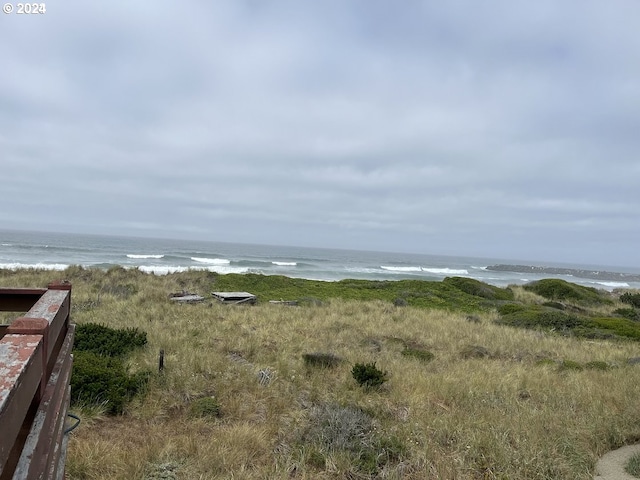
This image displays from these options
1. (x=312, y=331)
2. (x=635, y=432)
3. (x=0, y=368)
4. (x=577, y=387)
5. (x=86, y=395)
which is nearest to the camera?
(x=0, y=368)

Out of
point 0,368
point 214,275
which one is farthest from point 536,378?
point 214,275

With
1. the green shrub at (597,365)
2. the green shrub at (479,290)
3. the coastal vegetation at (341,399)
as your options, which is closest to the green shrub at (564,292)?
the green shrub at (479,290)

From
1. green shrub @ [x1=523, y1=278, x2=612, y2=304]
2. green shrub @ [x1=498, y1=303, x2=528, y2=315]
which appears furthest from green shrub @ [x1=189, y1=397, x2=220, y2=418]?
green shrub @ [x1=523, y1=278, x2=612, y2=304]

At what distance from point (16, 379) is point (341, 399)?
223 inches

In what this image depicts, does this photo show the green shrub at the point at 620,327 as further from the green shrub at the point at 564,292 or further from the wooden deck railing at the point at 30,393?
the wooden deck railing at the point at 30,393

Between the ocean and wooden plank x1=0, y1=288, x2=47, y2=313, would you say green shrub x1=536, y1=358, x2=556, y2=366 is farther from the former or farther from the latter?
the ocean

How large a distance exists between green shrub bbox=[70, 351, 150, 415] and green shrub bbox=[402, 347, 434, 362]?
19.1 ft

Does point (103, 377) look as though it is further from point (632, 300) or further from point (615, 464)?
point (632, 300)

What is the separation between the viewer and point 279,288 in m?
23.4

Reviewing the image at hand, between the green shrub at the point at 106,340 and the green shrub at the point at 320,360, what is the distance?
3205 mm

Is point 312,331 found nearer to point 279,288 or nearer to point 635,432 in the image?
point 635,432

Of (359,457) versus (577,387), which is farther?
(577,387)

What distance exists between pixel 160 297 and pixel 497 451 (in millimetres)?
14393

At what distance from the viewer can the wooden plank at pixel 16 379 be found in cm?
109
